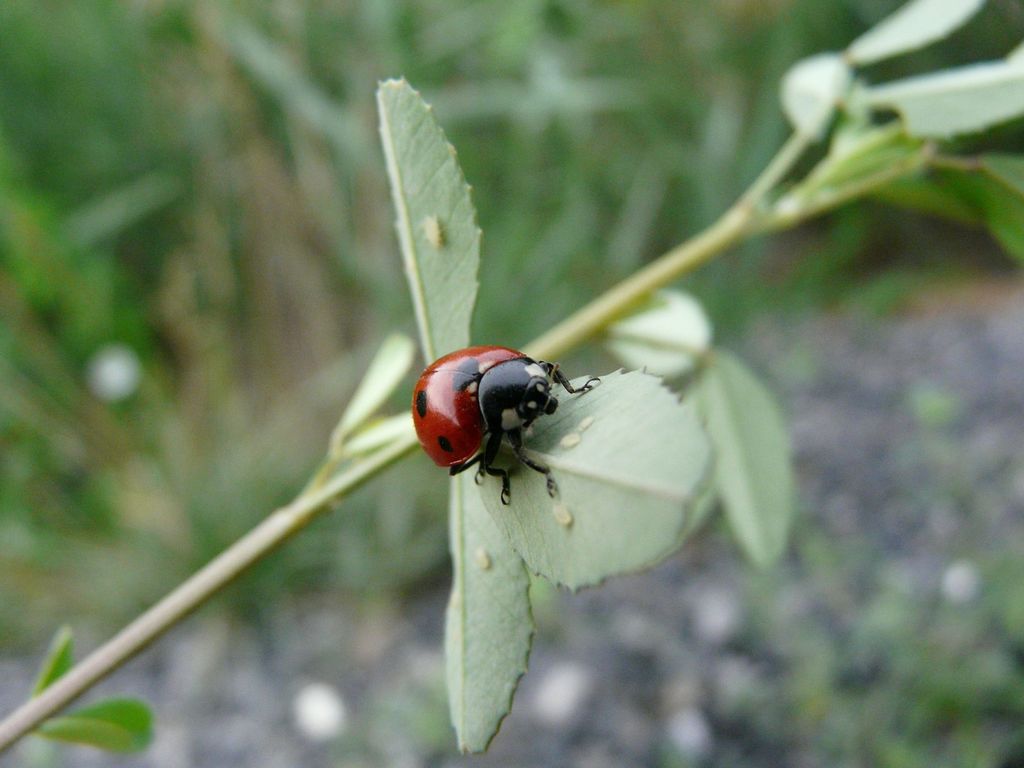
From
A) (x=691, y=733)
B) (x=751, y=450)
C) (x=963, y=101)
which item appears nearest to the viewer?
(x=963, y=101)

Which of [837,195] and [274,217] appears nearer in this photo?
[837,195]

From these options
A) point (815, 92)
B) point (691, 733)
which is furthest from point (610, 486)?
point (691, 733)

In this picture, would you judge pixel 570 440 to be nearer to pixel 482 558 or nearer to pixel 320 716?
pixel 482 558

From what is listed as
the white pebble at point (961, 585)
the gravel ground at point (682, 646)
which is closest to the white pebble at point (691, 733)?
the gravel ground at point (682, 646)

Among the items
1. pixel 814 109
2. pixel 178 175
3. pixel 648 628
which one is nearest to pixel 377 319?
pixel 178 175

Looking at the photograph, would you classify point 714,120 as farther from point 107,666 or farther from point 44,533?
point 107,666

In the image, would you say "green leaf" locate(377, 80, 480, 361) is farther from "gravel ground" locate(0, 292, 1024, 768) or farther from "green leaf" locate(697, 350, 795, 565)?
"gravel ground" locate(0, 292, 1024, 768)

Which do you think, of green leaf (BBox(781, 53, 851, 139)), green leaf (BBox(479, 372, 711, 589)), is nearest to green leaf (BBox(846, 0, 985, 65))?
green leaf (BBox(781, 53, 851, 139))
